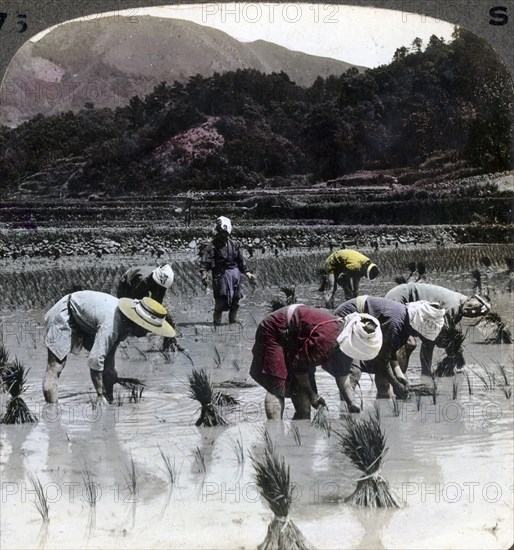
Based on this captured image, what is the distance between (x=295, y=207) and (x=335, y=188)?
13cm

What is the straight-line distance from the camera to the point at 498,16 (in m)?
3.22

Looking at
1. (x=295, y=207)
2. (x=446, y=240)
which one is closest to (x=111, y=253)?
(x=295, y=207)

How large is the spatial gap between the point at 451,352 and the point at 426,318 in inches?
5.2

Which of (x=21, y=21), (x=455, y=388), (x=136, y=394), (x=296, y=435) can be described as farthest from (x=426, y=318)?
(x=21, y=21)

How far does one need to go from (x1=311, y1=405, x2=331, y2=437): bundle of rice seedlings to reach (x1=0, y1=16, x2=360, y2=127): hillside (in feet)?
3.07

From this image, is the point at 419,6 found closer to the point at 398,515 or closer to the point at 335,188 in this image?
the point at 335,188

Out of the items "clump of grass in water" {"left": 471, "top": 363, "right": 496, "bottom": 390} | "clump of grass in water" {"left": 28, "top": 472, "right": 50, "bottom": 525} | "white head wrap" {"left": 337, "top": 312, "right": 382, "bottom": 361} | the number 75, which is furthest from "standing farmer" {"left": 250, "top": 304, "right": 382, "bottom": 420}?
the number 75

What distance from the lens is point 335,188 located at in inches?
126

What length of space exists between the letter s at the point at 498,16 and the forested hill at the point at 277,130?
14 centimetres

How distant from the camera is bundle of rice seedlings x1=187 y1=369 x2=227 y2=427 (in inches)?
120

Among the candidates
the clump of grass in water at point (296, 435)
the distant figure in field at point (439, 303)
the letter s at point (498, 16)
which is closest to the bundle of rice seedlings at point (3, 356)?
the clump of grass in water at point (296, 435)

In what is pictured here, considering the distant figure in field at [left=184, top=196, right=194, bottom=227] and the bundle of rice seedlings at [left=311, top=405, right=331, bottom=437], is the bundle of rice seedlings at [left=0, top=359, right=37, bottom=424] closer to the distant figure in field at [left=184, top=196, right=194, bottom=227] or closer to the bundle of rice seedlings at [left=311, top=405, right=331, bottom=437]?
the distant figure in field at [left=184, top=196, right=194, bottom=227]

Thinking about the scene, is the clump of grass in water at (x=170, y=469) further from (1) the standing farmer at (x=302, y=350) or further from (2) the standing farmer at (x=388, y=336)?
(2) the standing farmer at (x=388, y=336)

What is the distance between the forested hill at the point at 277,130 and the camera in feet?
10.3
